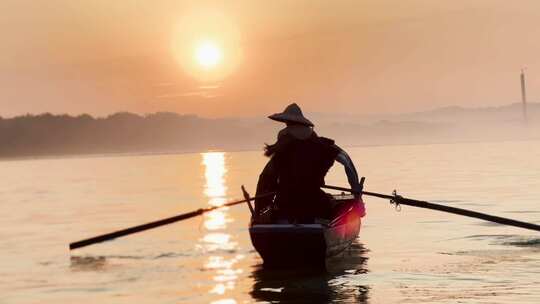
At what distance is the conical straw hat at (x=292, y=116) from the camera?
867 inches

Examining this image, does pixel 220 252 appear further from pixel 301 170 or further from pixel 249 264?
pixel 301 170

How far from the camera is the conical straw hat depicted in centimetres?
2203

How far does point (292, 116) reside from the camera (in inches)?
872

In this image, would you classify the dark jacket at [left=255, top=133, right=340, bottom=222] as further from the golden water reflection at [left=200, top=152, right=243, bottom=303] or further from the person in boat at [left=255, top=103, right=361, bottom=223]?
the golden water reflection at [left=200, top=152, right=243, bottom=303]

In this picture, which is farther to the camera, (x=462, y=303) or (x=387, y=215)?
(x=387, y=215)

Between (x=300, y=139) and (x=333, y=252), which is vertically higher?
(x=300, y=139)

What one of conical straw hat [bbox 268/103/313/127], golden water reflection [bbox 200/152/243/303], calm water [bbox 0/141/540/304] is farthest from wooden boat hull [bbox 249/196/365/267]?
conical straw hat [bbox 268/103/313/127]

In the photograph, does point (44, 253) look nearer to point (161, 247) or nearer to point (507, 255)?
point (161, 247)

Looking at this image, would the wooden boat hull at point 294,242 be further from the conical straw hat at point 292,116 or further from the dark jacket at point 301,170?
the conical straw hat at point 292,116

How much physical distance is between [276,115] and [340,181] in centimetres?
5699

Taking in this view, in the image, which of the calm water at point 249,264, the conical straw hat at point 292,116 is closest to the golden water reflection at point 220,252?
the calm water at point 249,264

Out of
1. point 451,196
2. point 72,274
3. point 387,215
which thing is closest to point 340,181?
point 451,196

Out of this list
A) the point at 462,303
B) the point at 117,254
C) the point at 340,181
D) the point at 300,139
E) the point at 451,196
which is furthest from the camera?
the point at 340,181

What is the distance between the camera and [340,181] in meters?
78.9
